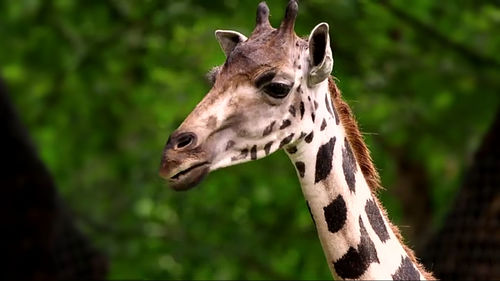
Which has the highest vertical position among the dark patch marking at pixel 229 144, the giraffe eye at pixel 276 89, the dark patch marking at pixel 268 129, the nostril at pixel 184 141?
the giraffe eye at pixel 276 89

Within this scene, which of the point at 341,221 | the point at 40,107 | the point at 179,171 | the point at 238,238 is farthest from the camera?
the point at 40,107

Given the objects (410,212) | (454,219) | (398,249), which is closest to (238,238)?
(410,212)

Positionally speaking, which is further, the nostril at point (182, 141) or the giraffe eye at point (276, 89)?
the giraffe eye at point (276, 89)

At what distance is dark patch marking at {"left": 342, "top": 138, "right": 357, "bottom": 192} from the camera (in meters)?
3.74

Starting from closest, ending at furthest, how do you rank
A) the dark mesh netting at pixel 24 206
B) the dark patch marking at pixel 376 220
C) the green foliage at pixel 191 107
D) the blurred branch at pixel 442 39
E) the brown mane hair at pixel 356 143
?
1. the dark patch marking at pixel 376 220
2. the brown mane hair at pixel 356 143
3. the blurred branch at pixel 442 39
4. the dark mesh netting at pixel 24 206
5. the green foliage at pixel 191 107

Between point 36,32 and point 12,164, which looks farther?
point 36,32

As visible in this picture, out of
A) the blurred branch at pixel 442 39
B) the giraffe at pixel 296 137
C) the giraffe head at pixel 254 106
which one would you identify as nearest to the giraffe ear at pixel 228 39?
the giraffe at pixel 296 137

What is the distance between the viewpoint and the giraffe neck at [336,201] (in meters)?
3.68

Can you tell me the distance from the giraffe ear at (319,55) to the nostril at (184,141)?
46 cm

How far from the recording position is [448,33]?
30.6 ft

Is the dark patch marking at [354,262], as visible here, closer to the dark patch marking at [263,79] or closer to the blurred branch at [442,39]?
the dark patch marking at [263,79]

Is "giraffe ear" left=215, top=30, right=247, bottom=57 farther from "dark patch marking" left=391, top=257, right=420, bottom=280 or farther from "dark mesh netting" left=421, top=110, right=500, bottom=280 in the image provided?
"dark mesh netting" left=421, top=110, right=500, bottom=280

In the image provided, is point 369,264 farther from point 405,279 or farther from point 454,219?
point 454,219

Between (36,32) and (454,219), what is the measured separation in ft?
12.2
